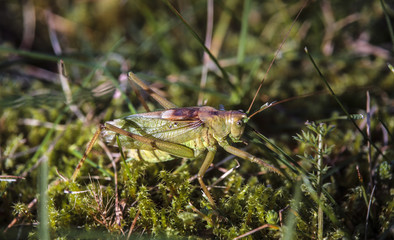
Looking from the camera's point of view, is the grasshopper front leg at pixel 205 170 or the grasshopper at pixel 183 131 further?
the grasshopper at pixel 183 131

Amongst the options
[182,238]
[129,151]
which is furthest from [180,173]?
[182,238]

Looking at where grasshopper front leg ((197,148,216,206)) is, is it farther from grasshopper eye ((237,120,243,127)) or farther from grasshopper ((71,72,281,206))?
grasshopper eye ((237,120,243,127))

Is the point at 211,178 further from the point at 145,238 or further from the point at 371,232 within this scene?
the point at 371,232

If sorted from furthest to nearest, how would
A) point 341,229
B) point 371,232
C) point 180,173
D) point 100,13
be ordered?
point 100,13 → point 180,173 → point 371,232 → point 341,229

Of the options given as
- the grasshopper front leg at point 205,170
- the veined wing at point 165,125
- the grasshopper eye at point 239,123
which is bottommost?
the grasshopper front leg at point 205,170

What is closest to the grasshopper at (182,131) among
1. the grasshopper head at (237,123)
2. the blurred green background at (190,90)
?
the grasshopper head at (237,123)

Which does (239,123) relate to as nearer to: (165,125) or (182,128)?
(182,128)

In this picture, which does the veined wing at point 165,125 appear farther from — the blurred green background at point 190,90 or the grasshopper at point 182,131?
the blurred green background at point 190,90

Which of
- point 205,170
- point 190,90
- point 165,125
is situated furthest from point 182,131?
point 190,90
